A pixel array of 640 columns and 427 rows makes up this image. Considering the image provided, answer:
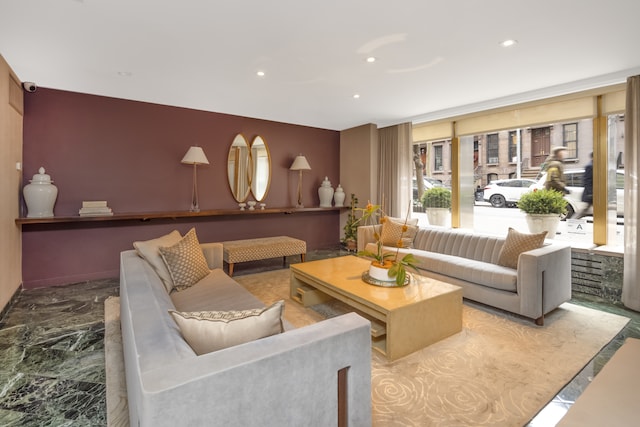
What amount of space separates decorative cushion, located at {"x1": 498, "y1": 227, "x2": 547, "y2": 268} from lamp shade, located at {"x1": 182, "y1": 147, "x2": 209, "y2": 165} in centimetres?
397

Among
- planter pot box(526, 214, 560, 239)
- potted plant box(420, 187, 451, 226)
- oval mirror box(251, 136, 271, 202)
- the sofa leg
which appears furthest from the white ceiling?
the sofa leg

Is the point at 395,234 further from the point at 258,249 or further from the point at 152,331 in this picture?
the point at 152,331

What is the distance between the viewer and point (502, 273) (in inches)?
121

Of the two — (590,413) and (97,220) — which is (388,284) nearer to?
(590,413)

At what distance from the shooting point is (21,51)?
2826 millimetres

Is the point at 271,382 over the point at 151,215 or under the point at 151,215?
under

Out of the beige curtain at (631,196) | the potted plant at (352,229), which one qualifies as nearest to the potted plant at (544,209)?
the beige curtain at (631,196)

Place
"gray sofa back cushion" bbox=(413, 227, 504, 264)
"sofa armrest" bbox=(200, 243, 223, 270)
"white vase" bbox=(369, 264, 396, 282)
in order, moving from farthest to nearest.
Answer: "gray sofa back cushion" bbox=(413, 227, 504, 264) → "sofa armrest" bbox=(200, 243, 223, 270) → "white vase" bbox=(369, 264, 396, 282)

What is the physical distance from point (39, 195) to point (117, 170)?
910 millimetres

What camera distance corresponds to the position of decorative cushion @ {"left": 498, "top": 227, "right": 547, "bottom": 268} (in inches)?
126

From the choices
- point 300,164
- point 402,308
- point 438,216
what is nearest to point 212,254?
point 402,308

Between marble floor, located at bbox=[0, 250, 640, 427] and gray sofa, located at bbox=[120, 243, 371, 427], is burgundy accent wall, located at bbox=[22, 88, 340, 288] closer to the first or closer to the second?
marble floor, located at bbox=[0, 250, 640, 427]

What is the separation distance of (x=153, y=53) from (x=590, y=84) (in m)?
4.51

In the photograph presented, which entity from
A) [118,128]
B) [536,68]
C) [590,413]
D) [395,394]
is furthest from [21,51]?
[536,68]
